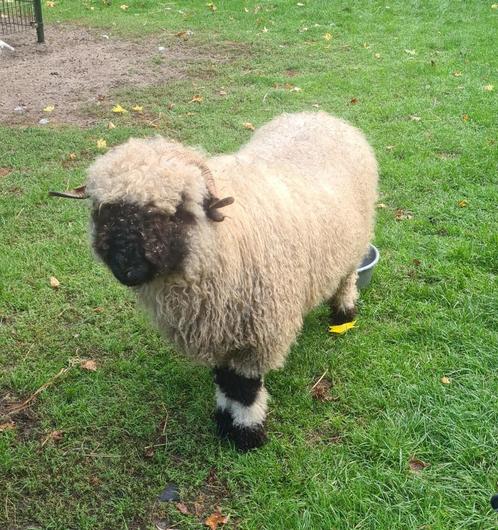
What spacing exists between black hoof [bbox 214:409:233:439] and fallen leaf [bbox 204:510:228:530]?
487 mm

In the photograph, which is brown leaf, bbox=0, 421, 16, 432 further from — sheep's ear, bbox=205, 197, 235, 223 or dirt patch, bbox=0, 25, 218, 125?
dirt patch, bbox=0, 25, 218, 125

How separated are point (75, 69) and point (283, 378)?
6844 mm

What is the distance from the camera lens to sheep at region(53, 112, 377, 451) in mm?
2350

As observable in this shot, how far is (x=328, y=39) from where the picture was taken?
407 inches

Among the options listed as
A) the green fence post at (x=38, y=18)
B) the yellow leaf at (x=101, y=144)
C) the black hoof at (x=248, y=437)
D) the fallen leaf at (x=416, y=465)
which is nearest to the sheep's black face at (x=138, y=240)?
the black hoof at (x=248, y=437)

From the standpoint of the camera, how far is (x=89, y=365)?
12.5 feet

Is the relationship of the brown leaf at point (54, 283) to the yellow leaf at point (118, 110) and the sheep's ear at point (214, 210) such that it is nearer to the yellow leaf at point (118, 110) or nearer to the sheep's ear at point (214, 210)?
the sheep's ear at point (214, 210)

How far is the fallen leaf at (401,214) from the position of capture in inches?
207

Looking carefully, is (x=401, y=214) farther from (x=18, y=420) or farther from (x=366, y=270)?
(x=18, y=420)

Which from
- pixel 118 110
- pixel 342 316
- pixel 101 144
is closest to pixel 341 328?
pixel 342 316

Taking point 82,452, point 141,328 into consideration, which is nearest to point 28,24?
point 141,328

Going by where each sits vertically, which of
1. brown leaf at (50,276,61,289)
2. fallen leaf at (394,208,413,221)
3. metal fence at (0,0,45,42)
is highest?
metal fence at (0,0,45,42)

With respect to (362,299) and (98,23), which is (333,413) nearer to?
(362,299)

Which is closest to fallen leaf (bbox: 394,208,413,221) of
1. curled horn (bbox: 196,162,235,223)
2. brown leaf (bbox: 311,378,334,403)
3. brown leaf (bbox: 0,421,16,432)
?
brown leaf (bbox: 311,378,334,403)
